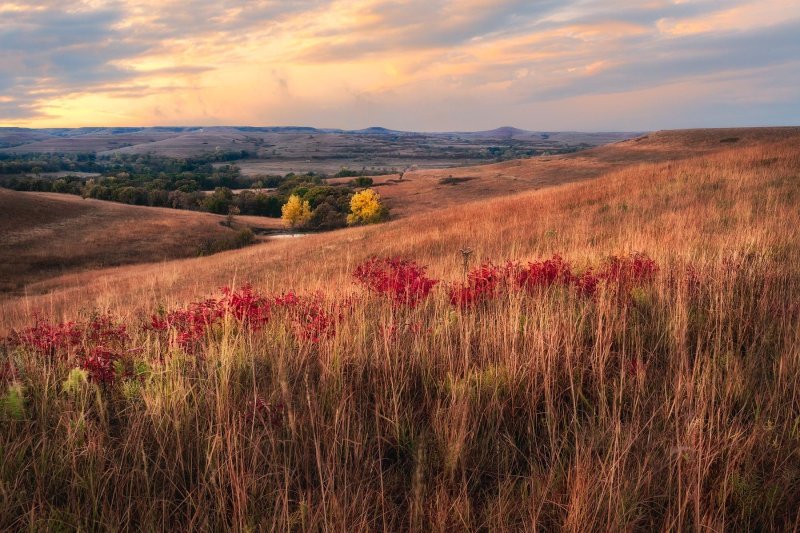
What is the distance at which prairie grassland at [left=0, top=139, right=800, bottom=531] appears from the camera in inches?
83.2

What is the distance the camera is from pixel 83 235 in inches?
1943

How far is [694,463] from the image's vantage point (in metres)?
2.21

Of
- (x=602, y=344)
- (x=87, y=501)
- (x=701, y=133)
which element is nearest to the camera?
(x=87, y=501)

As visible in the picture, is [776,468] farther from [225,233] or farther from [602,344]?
[225,233]

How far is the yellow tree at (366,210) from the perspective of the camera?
64.5 meters

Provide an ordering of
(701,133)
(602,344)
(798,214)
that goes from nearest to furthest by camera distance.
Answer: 1. (602,344)
2. (798,214)
3. (701,133)

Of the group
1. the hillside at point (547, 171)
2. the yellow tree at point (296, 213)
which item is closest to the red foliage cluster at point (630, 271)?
the hillside at point (547, 171)

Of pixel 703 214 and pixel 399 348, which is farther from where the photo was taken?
pixel 703 214

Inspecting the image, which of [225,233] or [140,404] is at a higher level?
[140,404]

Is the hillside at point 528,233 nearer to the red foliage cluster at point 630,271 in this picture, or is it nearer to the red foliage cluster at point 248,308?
the red foliage cluster at point 248,308

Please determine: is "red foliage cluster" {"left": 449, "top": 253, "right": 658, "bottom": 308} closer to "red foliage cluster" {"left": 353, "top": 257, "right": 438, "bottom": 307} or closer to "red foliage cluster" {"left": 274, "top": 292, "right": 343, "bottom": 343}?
"red foliage cluster" {"left": 353, "top": 257, "right": 438, "bottom": 307}

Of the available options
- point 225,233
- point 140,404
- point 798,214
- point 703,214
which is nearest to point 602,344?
point 140,404

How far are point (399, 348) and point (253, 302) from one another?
213 centimetres

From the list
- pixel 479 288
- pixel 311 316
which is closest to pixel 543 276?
pixel 479 288
